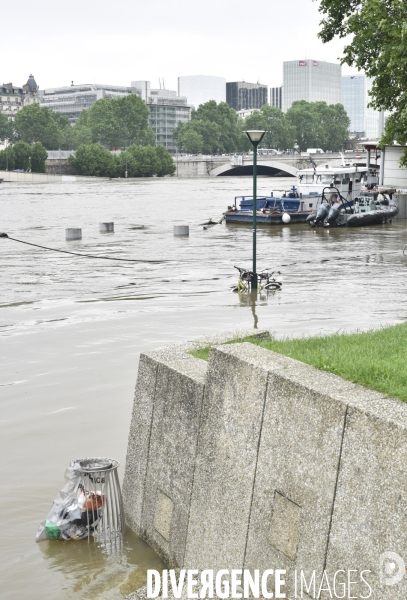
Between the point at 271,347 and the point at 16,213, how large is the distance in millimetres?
48277

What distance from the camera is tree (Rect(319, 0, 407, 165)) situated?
1644 centimetres

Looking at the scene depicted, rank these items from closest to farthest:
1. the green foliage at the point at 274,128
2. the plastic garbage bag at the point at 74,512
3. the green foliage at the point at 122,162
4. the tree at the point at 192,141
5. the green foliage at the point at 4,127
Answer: the plastic garbage bag at the point at 74,512 < the green foliage at the point at 122,162 < the green foliage at the point at 4,127 < the tree at the point at 192,141 < the green foliage at the point at 274,128

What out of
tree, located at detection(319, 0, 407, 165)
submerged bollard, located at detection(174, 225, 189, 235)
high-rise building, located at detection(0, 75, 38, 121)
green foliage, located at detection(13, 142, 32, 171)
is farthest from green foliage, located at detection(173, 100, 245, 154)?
tree, located at detection(319, 0, 407, 165)

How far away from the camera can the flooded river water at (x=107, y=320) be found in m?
6.04

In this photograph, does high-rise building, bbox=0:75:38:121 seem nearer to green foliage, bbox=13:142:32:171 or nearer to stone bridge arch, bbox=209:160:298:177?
green foliage, bbox=13:142:32:171

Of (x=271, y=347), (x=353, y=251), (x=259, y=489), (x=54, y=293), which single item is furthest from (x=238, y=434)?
(x=353, y=251)

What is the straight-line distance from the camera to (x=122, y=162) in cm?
12319

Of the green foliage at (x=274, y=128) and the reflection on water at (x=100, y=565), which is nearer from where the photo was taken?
the reflection on water at (x=100, y=565)

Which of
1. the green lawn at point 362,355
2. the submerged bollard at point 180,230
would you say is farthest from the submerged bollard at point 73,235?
the green lawn at point 362,355

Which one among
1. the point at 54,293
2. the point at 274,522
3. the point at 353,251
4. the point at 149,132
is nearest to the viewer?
the point at 274,522

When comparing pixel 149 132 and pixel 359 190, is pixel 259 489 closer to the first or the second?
pixel 359 190

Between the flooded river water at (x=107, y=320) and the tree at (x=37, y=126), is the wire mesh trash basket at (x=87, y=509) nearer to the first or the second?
the flooded river water at (x=107, y=320)

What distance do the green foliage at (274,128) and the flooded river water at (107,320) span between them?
124 m

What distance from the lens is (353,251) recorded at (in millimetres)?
29453
